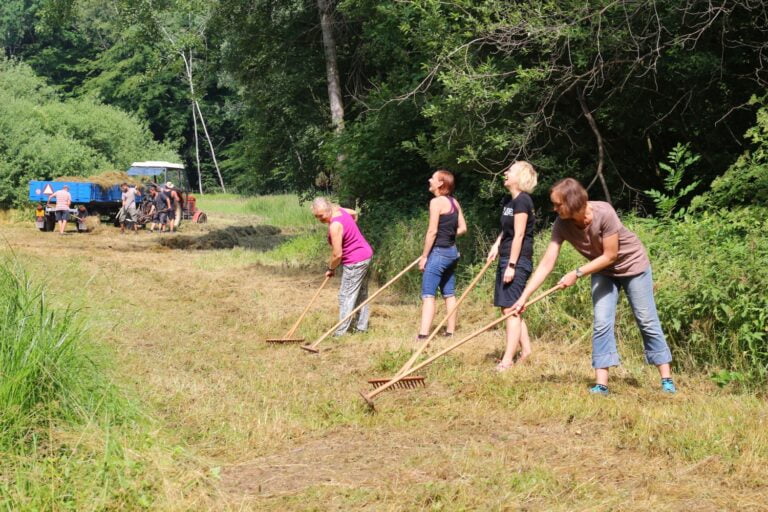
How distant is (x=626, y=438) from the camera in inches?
232

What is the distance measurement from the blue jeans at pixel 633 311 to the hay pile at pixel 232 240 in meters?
17.4

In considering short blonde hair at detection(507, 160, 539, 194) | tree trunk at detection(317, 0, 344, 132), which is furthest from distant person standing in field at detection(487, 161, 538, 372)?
tree trunk at detection(317, 0, 344, 132)

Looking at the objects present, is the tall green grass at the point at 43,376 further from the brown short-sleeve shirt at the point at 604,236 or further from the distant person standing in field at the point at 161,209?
the distant person standing in field at the point at 161,209

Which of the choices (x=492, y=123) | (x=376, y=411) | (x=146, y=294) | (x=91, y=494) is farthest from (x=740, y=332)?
(x=146, y=294)

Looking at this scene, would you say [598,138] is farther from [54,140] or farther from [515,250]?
[54,140]

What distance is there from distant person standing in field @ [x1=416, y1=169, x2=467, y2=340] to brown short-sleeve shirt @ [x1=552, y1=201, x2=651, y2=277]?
256 centimetres

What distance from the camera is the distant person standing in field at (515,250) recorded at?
8.12 m

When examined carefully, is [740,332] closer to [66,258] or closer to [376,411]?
[376,411]

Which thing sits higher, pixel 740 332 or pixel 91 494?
pixel 740 332

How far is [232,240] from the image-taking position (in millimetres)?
26828

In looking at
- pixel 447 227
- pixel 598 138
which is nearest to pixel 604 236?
pixel 447 227

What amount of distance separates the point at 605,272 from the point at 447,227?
2818 mm

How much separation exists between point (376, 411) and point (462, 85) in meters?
6.00

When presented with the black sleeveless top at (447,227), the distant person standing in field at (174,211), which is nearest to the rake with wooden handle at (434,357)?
the black sleeveless top at (447,227)
